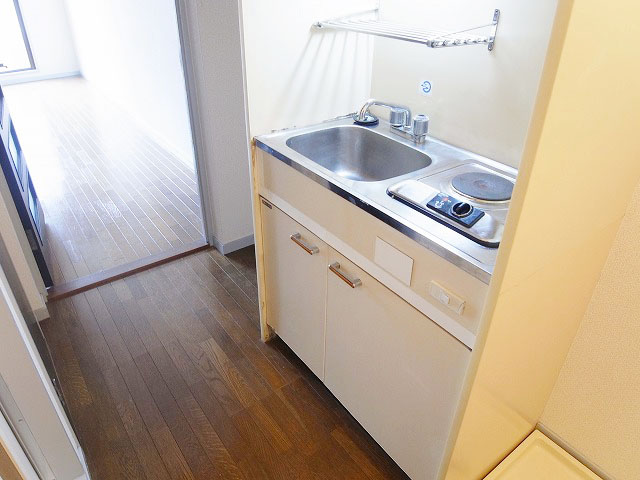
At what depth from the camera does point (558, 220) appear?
38.9 inches

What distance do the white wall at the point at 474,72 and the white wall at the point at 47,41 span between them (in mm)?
6106

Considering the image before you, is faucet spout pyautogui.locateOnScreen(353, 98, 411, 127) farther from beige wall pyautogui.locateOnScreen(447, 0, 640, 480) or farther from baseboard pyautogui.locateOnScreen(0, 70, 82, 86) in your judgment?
baseboard pyautogui.locateOnScreen(0, 70, 82, 86)

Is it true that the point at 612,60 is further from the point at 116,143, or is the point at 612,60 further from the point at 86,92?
the point at 86,92

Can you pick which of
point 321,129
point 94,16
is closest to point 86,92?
point 94,16

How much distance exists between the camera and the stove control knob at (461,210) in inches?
46.8

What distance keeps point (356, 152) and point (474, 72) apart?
1.68ft

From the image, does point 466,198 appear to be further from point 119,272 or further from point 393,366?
point 119,272

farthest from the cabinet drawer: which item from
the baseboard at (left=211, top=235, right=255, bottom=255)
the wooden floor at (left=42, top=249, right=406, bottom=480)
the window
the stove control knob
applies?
the window

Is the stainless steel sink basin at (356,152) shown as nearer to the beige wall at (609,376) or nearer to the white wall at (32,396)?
the beige wall at (609,376)

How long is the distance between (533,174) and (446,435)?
32.2 inches

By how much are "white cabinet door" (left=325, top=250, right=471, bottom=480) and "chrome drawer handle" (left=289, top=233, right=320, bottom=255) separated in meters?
0.08

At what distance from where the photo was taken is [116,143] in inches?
176

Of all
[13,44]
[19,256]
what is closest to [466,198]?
[19,256]

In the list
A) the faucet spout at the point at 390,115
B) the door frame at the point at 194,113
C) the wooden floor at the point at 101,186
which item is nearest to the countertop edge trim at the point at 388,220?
the faucet spout at the point at 390,115
